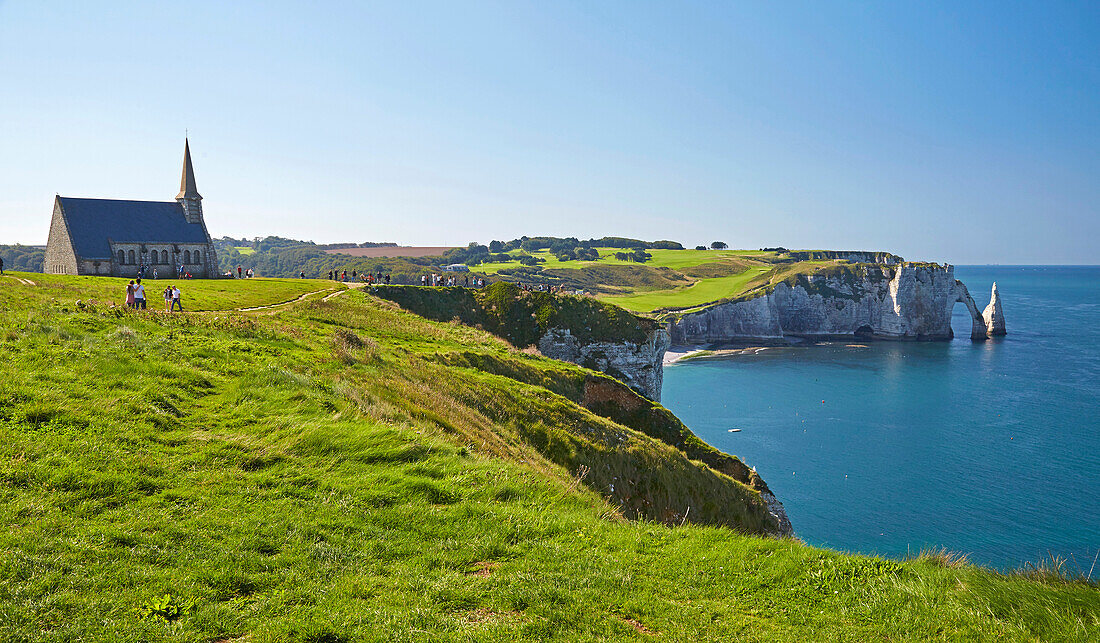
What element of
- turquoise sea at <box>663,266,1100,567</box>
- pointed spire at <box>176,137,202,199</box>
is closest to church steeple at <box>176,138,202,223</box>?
pointed spire at <box>176,137,202,199</box>

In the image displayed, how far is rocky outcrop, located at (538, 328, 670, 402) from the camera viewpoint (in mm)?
49406

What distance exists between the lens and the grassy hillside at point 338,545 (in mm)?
6754

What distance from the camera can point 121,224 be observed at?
56656 mm

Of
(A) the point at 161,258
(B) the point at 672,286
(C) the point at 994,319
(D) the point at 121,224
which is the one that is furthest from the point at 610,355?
(B) the point at 672,286

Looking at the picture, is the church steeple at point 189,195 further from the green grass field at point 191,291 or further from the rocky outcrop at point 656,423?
the rocky outcrop at point 656,423

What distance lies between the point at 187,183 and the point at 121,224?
7595 millimetres

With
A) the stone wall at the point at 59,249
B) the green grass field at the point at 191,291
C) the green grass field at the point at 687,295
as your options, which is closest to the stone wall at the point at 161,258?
the stone wall at the point at 59,249

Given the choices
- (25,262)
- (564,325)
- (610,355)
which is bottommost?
(610,355)

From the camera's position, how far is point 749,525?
21375mm

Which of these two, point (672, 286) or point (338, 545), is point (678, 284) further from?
point (338, 545)

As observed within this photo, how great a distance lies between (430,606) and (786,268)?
171m

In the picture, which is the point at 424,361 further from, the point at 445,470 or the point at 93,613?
the point at 93,613

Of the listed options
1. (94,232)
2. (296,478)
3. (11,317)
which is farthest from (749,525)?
(94,232)

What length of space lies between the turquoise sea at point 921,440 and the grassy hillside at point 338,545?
16002mm
